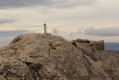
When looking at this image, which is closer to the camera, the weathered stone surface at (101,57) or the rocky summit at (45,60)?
the rocky summit at (45,60)

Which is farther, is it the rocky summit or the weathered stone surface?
the weathered stone surface

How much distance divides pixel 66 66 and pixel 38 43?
176 inches

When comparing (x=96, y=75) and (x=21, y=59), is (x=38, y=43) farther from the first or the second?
(x=96, y=75)

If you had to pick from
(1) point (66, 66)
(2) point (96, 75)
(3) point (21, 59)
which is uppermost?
(3) point (21, 59)

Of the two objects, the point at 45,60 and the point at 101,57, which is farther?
the point at 101,57

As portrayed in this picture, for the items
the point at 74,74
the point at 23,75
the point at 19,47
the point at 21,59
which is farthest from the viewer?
the point at 19,47

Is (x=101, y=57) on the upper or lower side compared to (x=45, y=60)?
lower

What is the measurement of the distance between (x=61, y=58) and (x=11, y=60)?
7743 millimetres

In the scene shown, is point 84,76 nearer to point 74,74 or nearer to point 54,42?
point 74,74

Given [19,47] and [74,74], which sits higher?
[19,47]

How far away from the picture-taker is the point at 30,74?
18.6 metres

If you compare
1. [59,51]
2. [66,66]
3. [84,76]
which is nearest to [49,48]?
[59,51]

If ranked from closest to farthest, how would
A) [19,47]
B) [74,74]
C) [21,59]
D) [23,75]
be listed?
[23,75]
[21,59]
[74,74]
[19,47]

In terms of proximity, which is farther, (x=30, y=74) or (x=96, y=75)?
(x=96, y=75)
